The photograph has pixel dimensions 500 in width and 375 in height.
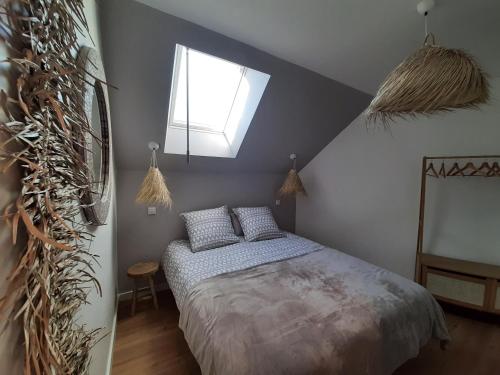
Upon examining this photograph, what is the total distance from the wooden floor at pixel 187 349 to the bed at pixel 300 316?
0.34 m

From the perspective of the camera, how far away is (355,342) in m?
1.20

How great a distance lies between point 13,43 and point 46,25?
8 centimetres

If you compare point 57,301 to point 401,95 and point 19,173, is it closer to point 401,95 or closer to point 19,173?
point 19,173

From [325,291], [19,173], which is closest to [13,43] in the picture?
[19,173]

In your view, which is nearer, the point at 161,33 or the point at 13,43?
the point at 13,43

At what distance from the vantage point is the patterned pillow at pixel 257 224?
113 inches

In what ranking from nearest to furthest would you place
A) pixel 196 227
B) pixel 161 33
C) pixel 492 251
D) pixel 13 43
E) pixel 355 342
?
pixel 13 43, pixel 355 342, pixel 161 33, pixel 492 251, pixel 196 227

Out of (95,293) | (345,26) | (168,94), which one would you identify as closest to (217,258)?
(95,293)

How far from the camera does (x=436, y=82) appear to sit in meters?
1.01

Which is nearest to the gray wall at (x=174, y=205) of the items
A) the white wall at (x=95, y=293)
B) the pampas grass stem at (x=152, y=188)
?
the pampas grass stem at (x=152, y=188)

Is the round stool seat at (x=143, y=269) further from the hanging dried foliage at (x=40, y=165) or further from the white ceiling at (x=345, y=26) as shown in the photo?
the white ceiling at (x=345, y=26)

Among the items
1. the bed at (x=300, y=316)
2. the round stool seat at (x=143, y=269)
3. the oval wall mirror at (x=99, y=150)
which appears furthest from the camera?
the round stool seat at (x=143, y=269)

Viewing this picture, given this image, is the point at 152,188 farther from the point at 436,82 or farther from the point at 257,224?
the point at 436,82

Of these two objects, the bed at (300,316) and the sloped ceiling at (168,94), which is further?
the sloped ceiling at (168,94)
